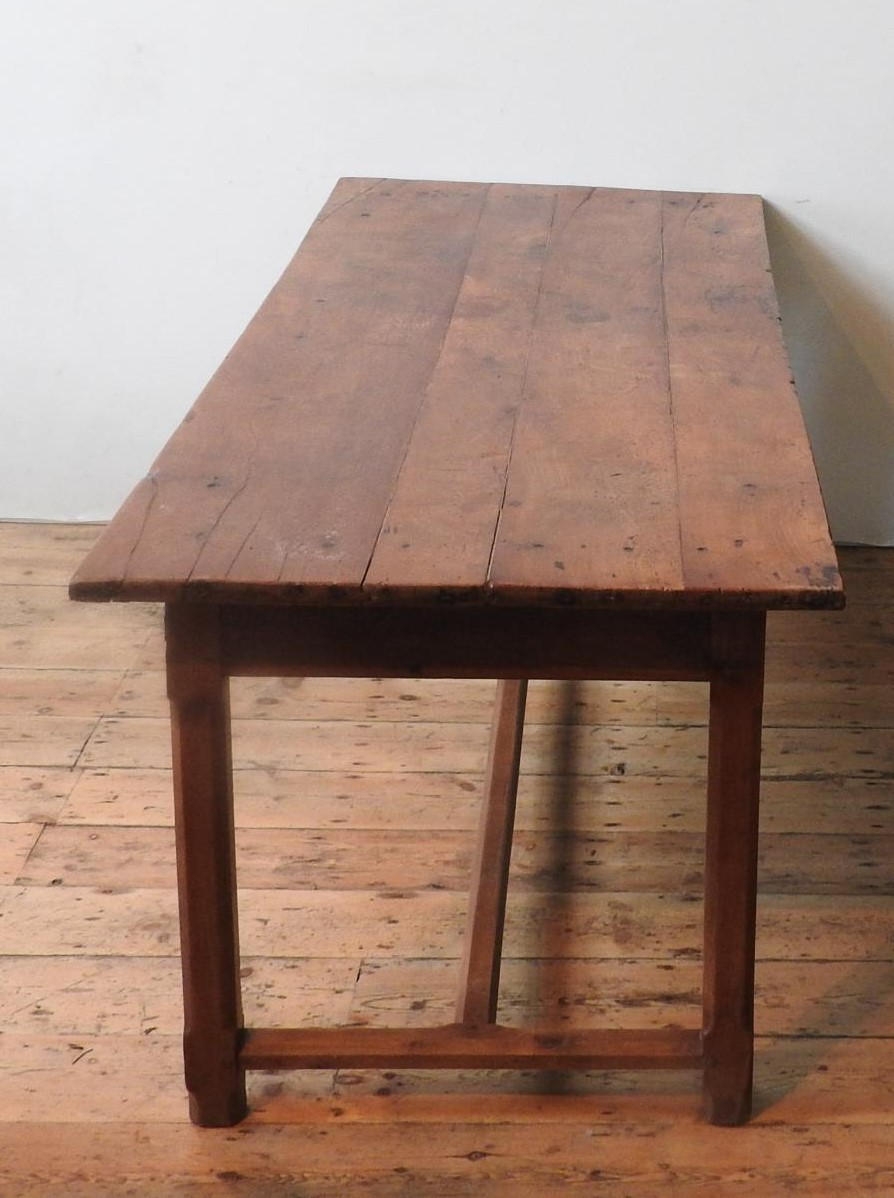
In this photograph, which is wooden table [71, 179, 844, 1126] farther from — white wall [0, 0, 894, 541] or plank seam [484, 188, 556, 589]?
white wall [0, 0, 894, 541]

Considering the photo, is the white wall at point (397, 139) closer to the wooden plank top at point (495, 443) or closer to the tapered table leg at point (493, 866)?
the wooden plank top at point (495, 443)

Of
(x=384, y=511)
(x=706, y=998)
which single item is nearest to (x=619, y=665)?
(x=384, y=511)

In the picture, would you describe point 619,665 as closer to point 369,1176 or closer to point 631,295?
point 369,1176

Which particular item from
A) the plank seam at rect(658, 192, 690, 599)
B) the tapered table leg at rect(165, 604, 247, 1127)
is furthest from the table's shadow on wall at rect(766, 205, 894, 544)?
the tapered table leg at rect(165, 604, 247, 1127)

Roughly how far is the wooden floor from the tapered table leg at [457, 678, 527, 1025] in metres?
0.08

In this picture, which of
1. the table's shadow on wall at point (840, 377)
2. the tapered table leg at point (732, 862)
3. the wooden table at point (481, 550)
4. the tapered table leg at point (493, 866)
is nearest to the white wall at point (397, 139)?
the table's shadow on wall at point (840, 377)

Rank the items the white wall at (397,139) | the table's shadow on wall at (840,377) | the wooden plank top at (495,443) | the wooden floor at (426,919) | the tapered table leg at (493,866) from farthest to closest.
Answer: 1. the table's shadow on wall at (840,377)
2. the white wall at (397,139)
3. the tapered table leg at (493,866)
4. the wooden floor at (426,919)
5. the wooden plank top at (495,443)

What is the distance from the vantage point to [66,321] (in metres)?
2.99

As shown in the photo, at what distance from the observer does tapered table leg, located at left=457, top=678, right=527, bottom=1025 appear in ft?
5.57

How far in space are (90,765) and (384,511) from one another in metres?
1.00

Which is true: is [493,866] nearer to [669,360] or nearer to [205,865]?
[205,865]

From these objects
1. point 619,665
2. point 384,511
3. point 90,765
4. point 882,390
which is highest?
point 384,511

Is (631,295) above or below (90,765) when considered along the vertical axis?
above

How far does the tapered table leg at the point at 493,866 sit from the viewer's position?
66.9 inches
